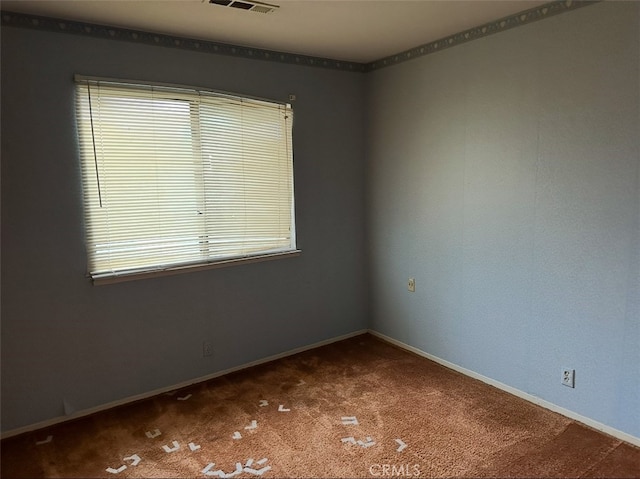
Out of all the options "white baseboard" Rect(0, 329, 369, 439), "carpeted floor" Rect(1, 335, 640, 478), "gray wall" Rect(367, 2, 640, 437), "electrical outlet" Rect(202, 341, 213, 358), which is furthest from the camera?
"electrical outlet" Rect(202, 341, 213, 358)

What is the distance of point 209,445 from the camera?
2387 mm

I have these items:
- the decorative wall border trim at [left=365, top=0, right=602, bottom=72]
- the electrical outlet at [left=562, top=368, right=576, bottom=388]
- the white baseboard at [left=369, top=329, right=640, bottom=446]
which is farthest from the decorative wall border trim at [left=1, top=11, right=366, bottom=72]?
the electrical outlet at [left=562, top=368, right=576, bottom=388]

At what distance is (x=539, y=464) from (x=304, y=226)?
7.09ft

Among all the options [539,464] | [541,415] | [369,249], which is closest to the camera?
[539,464]

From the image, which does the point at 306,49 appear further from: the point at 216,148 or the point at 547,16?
the point at 547,16

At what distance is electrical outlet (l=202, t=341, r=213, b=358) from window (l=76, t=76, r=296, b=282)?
22.7 inches

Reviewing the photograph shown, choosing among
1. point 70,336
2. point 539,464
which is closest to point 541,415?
point 539,464

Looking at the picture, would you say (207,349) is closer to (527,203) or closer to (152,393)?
(152,393)

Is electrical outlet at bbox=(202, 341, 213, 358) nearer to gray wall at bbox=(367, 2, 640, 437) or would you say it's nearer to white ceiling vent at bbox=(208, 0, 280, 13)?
gray wall at bbox=(367, 2, 640, 437)

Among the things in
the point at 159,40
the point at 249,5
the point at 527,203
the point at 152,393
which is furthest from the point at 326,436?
the point at 159,40

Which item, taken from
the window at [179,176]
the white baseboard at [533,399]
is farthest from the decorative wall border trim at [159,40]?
the white baseboard at [533,399]

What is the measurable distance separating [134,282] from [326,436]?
4.89 ft

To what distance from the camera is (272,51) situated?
3.20 metres

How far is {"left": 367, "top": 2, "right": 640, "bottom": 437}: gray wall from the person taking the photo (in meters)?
2.29
